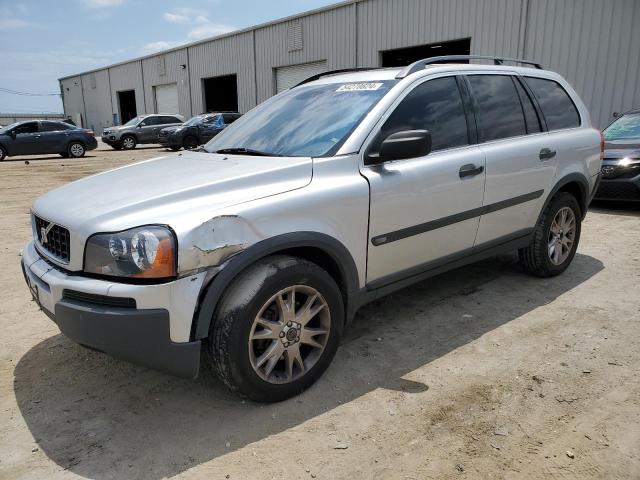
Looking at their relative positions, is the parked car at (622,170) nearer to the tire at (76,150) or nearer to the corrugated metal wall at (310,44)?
the corrugated metal wall at (310,44)

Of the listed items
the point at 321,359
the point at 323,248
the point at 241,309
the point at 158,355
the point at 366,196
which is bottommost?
the point at 321,359

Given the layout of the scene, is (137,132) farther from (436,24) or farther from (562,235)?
(562,235)

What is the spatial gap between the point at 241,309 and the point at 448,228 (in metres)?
1.66

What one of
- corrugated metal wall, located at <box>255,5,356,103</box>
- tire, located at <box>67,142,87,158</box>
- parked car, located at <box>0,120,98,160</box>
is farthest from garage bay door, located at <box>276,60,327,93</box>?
tire, located at <box>67,142,87,158</box>

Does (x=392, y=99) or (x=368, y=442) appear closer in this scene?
(x=368, y=442)

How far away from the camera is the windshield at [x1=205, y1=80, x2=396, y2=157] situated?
304 centimetres

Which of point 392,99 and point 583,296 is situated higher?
point 392,99

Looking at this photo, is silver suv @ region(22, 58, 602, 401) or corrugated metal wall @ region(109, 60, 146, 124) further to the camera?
corrugated metal wall @ region(109, 60, 146, 124)

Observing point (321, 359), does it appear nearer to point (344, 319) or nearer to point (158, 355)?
point (344, 319)

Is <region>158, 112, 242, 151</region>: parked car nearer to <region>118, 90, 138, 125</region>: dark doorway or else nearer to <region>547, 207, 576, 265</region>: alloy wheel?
<region>547, 207, 576, 265</region>: alloy wheel

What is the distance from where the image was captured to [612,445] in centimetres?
233

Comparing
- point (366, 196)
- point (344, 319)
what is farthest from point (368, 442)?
point (366, 196)

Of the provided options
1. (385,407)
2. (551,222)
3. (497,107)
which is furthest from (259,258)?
(551,222)

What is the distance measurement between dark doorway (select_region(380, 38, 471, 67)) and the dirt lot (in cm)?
1417
